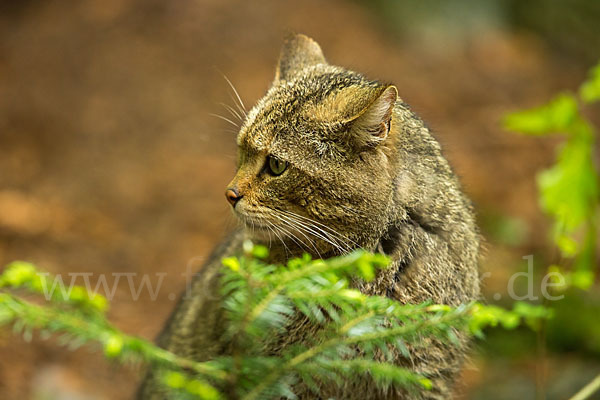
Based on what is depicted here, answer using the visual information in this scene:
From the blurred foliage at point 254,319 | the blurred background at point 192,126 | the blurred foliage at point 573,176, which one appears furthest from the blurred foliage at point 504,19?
the blurred foliage at point 254,319

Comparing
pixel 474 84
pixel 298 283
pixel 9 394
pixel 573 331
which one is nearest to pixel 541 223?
pixel 573 331

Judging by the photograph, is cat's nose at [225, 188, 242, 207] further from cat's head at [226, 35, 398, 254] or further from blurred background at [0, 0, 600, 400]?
blurred background at [0, 0, 600, 400]

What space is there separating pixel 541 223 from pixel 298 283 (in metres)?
6.31

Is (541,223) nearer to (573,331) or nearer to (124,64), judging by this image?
(573,331)

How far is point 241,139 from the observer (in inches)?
112

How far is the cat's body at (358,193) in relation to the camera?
2.62 meters

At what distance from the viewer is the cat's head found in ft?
8.57

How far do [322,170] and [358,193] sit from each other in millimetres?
169

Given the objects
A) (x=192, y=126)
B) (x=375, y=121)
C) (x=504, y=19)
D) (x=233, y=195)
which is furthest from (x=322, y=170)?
(x=504, y=19)

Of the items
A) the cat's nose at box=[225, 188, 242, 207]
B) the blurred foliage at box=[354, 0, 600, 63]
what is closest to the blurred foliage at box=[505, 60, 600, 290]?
the cat's nose at box=[225, 188, 242, 207]

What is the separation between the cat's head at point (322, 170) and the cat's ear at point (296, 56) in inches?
20.5

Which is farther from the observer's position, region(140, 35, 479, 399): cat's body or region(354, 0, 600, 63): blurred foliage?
region(354, 0, 600, 63): blurred foliage

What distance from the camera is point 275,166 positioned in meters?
2.70

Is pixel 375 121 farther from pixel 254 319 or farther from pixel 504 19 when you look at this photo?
pixel 504 19
